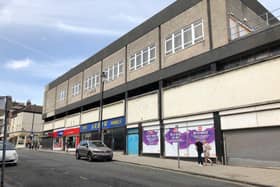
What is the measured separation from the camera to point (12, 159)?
15875mm

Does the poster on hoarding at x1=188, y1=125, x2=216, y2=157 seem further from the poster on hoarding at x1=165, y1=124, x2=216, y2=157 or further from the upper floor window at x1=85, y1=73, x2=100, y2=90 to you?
the upper floor window at x1=85, y1=73, x2=100, y2=90

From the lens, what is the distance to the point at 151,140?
2452cm

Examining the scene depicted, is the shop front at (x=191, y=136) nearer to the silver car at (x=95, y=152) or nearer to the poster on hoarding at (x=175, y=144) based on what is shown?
the poster on hoarding at (x=175, y=144)

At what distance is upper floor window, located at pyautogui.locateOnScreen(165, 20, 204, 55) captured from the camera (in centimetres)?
2139

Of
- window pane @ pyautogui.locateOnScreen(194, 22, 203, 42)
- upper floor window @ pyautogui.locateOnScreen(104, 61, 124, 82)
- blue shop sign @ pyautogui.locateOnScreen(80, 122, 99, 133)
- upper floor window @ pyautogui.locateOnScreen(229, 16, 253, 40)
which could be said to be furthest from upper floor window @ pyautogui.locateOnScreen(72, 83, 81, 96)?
upper floor window @ pyautogui.locateOnScreen(229, 16, 253, 40)

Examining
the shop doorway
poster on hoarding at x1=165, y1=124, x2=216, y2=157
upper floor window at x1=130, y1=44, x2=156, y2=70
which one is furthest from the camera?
the shop doorway

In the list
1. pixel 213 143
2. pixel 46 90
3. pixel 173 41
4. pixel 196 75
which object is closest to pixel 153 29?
pixel 173 41

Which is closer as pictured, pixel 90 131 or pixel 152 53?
pixel 152 53

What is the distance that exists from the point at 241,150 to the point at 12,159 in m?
13.9

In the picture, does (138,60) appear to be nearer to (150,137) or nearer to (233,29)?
(150,137)

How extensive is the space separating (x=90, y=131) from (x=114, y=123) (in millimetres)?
6344

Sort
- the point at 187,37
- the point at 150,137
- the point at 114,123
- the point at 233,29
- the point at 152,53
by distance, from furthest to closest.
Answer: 1. the point at 114,123
2. the point at 152,53
3. the point at 150,137
4. the point at 187,37
5. the point at 233,29

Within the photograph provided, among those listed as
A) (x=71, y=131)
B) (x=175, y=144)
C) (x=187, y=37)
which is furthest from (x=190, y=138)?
(x=71, y=131)

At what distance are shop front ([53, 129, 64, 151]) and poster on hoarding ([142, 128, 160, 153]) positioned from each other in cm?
2273
